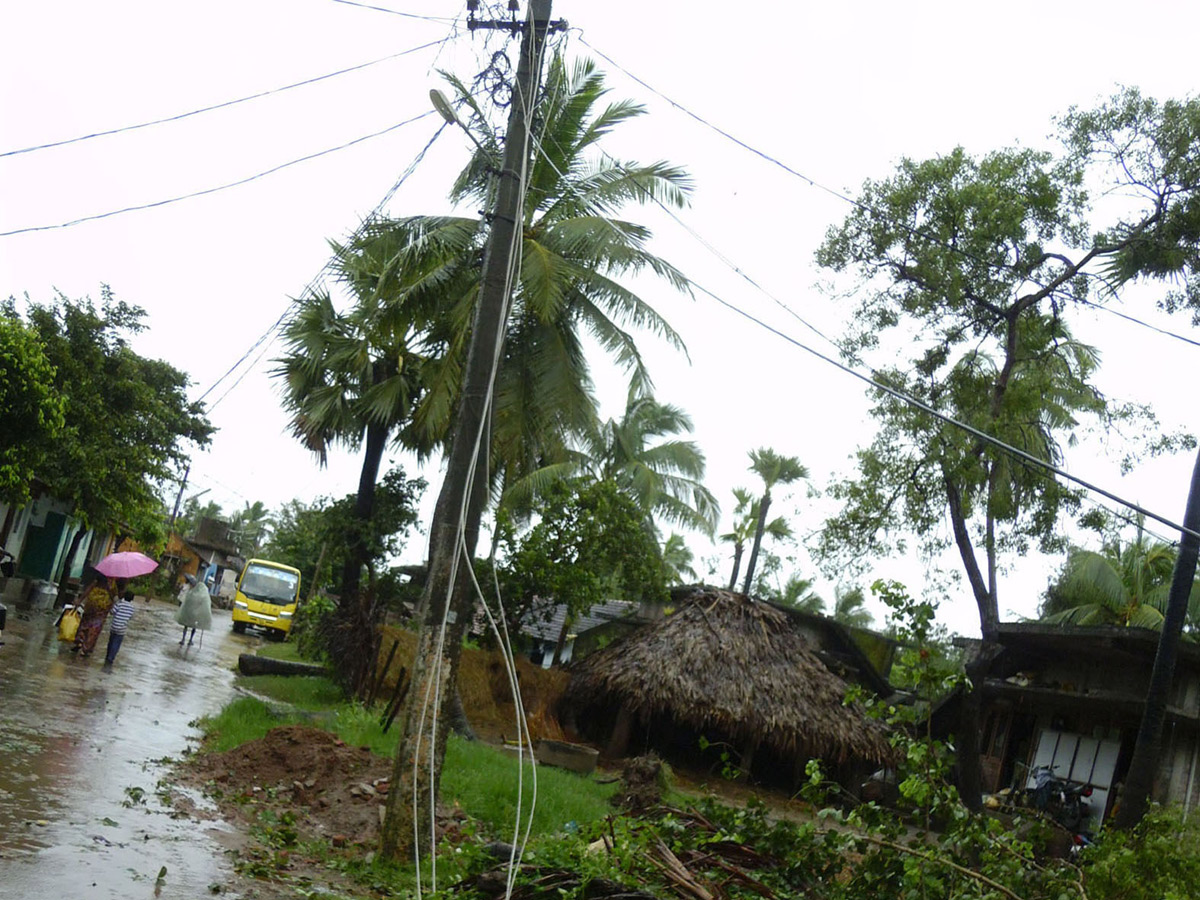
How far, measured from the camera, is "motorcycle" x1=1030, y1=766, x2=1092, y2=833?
19.0 m

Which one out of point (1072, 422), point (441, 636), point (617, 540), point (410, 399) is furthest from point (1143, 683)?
point (441, 636)

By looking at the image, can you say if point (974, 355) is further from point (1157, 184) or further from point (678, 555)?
point (678, 555)

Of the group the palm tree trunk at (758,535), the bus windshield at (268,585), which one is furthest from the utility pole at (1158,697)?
the bus windshield at (268,585)

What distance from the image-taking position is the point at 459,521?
355 inches

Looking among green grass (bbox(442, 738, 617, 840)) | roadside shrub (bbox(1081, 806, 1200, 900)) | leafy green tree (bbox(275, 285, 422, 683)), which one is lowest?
green grass (bbox(442, 738, 617, 840))

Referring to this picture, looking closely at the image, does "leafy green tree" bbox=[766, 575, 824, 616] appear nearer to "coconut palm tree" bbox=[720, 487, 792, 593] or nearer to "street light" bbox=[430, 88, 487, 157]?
"coconut palm tree" bbox=[720, 487, 792, 593]

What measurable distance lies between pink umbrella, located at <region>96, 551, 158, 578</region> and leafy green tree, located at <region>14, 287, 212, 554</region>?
11.8 feet

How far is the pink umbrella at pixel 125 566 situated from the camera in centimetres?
1900

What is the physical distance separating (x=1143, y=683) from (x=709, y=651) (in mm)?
7428

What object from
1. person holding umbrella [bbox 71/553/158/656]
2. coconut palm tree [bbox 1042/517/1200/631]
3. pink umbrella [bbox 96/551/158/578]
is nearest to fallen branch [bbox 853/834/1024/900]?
pink umbrella [bbox 96/551/158/578]

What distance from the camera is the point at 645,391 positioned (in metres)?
15.9

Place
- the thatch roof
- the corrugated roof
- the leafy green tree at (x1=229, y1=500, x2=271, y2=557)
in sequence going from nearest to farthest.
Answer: the thatch roof → the corrugated roof → the leafy green tree at (x1=229, y1=500, x2=271, y2=557)

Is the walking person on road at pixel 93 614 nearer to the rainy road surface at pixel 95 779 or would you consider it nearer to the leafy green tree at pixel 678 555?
the rainy road surface at pixel 95 779

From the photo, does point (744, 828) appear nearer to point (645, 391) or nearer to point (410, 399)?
point (645, 391)
